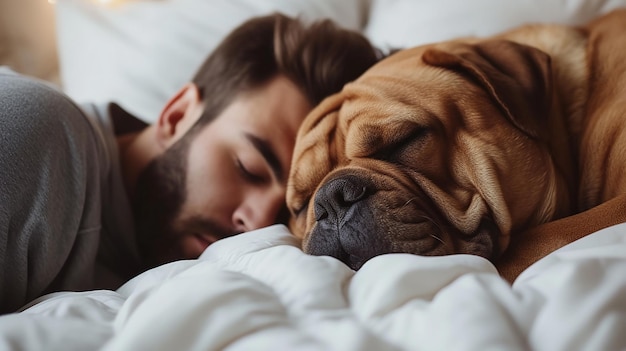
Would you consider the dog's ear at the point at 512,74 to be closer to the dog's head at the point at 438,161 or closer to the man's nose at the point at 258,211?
the dog's head at the point at 438,161

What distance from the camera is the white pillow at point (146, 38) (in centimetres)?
209

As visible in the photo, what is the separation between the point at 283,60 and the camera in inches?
68.5

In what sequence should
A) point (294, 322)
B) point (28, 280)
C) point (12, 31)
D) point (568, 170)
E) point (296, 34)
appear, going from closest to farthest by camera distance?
point (294, 322), point (28, 280), point (568, 170), point (296, 34), point (12, 31)

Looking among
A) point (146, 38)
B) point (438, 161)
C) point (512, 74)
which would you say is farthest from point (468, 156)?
point (146, 38)

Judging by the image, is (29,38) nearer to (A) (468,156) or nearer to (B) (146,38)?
(B) (146,38)

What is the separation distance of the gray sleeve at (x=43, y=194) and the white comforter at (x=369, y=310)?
1.04 ft

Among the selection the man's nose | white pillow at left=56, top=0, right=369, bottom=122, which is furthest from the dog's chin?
white pillow at left=56, top=0, right=369, bottom=122

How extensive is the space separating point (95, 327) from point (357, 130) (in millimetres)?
601

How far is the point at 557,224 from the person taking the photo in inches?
42.7

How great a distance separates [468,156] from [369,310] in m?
0.49

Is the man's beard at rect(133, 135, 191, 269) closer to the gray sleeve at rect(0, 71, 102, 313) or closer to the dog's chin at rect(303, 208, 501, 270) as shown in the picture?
the gray sleeve at rect(0, 71, 102, 313)

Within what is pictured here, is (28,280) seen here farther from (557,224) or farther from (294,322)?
(557,224)

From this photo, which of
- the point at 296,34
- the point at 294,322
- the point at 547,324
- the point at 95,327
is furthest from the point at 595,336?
the point at 296,34

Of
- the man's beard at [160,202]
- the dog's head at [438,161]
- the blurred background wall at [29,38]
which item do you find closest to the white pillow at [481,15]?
the dog's head at [438,161]
